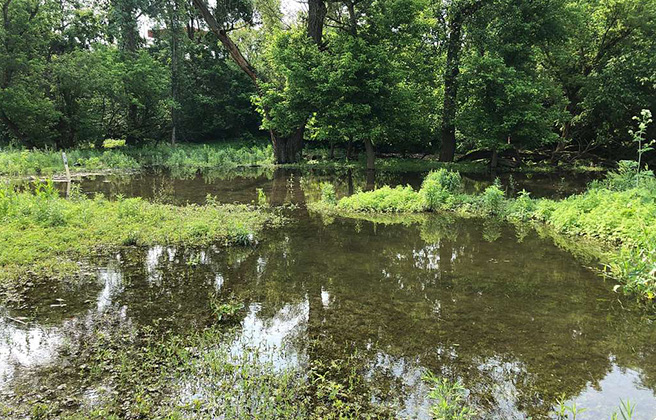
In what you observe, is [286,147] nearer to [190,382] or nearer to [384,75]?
[384,75]

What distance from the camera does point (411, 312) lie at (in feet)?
17.6

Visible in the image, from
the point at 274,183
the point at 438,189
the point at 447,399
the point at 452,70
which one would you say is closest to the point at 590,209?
the point at 438,189

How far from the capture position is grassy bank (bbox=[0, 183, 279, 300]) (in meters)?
6.34

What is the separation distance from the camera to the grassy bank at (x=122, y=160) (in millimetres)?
17391

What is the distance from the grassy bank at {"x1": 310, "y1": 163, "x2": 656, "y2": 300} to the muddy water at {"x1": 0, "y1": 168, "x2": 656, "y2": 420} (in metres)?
0.55

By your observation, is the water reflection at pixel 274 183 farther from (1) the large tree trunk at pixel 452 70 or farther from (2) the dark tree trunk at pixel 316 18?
(2) the dark tree trunk at pixel 316 18

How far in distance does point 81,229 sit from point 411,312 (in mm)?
6511

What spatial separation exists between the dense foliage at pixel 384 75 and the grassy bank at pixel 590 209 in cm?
488

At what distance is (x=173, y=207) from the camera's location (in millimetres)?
10531

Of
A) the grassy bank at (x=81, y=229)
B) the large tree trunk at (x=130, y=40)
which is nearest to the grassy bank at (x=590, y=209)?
the grassy bank at (x=81, y=229)

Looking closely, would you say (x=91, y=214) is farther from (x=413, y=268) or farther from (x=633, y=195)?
(x=633, y=195)

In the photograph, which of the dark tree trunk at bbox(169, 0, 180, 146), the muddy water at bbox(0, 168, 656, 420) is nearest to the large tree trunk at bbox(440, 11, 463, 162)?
the muddy water at bbox(0, 168, 656, 420)

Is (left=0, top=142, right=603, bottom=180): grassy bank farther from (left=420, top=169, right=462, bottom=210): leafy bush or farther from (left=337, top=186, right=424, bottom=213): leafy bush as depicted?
(left=337, top=186, right=424, bottom=213): leafy bush

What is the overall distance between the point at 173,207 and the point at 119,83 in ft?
60.1
